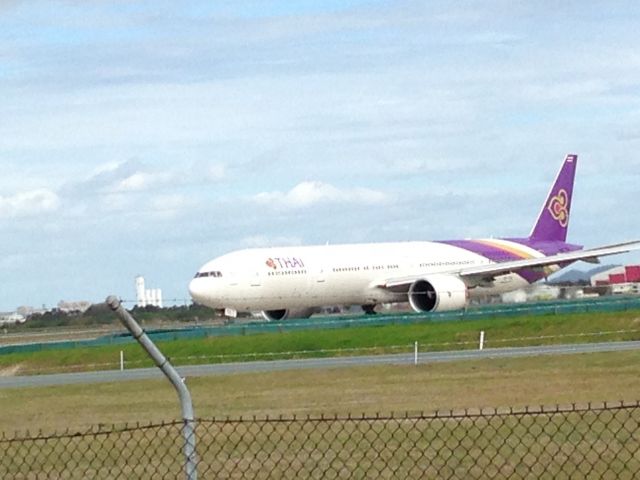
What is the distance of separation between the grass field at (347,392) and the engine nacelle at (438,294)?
30.7 meters

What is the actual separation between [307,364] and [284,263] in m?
24.5

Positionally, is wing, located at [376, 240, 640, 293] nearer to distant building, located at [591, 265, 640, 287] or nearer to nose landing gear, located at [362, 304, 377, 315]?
nose landing gear, located at [362, 304, 377, 315]

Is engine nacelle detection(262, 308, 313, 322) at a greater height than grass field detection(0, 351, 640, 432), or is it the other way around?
grass field detection(0, 351, 640, 432)

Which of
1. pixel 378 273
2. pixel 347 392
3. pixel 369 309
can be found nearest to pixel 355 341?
pixel 378 273

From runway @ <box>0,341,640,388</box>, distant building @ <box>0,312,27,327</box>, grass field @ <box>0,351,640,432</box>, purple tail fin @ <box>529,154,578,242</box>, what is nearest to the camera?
grass field @ <box>0,351,640,432</box>

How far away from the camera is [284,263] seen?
62.0 m

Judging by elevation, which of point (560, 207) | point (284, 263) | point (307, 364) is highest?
point (560, 207)

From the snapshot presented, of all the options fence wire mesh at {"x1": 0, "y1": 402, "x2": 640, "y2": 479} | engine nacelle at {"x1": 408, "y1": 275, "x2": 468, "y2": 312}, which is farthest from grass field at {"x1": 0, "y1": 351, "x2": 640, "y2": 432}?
engine nacelle at {"x1": 408, "y1": 275, "x2": 468, "y2": 312}

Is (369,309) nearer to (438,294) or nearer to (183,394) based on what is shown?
(438,294)

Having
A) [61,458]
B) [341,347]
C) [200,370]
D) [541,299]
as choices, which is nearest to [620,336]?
[341,347]

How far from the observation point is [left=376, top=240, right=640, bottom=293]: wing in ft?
216

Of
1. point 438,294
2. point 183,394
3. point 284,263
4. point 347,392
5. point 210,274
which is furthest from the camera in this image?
point 438,294

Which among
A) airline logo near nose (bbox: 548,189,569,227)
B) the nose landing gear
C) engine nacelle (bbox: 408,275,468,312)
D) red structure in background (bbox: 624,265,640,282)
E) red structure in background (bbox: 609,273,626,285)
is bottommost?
→ red structure in background (bbox: 609,273,626,285)

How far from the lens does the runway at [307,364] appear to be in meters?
35.6
